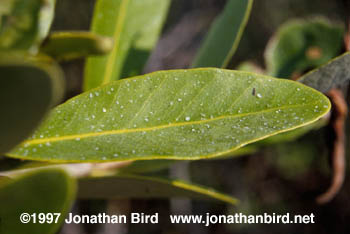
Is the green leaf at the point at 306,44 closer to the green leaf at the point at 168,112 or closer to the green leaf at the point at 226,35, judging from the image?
the green leaf at the point at 226,35

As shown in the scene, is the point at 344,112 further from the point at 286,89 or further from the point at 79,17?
the point at 79,17

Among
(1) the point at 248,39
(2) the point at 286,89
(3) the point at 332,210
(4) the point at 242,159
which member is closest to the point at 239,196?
(4) the point at 242,159

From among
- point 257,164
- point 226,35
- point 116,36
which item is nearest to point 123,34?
point 116,36

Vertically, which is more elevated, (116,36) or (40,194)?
(116,36)

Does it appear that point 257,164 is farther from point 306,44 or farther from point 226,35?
point 226,35

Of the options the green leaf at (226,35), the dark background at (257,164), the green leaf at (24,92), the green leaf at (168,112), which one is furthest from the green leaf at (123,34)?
the dark background at (257,164)

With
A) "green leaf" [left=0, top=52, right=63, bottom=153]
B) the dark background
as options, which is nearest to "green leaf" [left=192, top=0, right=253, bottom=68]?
"green leaf" [left=0, top=52, right=63, bottom=153]
